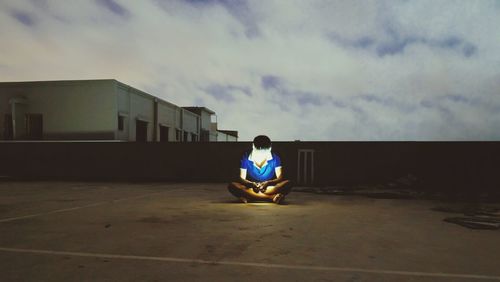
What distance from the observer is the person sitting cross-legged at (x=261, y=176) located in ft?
28.5

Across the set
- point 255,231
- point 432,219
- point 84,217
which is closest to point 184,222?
point 255,231

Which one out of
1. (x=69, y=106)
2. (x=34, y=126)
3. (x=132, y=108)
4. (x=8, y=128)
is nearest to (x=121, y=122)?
(x=132, y=108)

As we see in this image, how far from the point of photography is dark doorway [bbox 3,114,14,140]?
21.8 metres

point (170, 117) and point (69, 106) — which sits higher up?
point (69, 106)

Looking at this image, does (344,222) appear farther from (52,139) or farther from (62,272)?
(52,139)

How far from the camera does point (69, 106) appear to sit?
69.4 feet

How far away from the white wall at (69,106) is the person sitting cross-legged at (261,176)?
45.9 feet

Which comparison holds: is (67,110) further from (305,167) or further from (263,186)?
(263,186)

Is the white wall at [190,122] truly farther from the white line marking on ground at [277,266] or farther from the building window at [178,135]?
the white line marking on ground at [277,266]

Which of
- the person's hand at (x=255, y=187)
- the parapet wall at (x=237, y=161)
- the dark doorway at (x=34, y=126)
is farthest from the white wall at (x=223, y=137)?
the person's hand at (x=255, y=187)

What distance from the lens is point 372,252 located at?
13.8 feet

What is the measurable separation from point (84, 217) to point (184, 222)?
6.30 ft

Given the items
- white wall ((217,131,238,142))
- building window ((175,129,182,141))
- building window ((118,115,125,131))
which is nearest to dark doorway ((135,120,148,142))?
building window ((118,115,125,131))

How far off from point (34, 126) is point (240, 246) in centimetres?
2134
